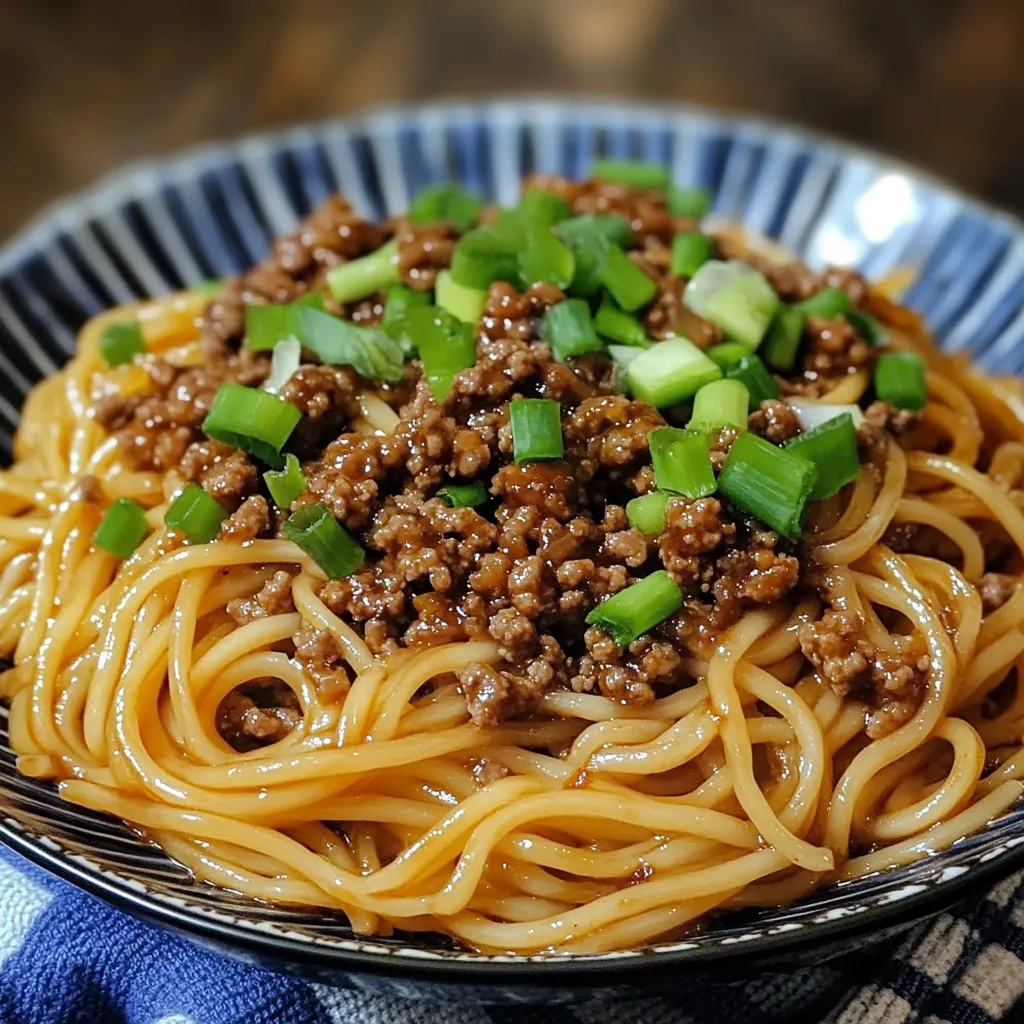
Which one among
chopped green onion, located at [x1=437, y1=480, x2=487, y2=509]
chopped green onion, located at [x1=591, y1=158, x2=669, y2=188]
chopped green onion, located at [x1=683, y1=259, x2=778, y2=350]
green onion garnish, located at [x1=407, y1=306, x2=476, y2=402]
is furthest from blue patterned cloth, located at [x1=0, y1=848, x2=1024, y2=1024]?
chopped green onion, located at [x1=591, y1=158, x2=669, y2=188]

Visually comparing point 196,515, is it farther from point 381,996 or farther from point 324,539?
point 381,996

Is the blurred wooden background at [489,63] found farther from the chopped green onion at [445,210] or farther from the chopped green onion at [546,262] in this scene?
the chopped green onion at [546,262]

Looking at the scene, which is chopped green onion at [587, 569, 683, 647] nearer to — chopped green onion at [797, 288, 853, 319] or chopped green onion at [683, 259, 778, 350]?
chopped green onion at [683, 259, 778, 350]

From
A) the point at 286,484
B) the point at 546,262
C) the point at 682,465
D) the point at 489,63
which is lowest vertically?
the point at 286,484

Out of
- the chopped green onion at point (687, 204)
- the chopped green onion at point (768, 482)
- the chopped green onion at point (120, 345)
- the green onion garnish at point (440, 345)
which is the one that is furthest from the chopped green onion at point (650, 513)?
the chopped green onion at point (120, 345)

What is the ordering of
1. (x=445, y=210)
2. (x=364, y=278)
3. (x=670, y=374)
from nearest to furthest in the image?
1. (x=670, y=374)
2. (x=364, y=278)
3. (x=445, y=210)

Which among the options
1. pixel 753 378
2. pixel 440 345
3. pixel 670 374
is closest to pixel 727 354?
pixel 753 378

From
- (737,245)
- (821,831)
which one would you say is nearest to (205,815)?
(821,831)

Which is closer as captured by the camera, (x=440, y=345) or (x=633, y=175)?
(x=440, y=345)

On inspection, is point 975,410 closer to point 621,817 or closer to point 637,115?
point 621,817
